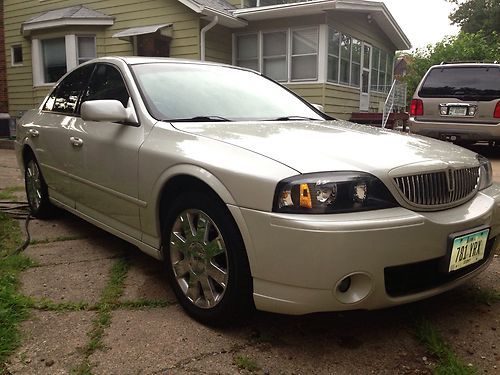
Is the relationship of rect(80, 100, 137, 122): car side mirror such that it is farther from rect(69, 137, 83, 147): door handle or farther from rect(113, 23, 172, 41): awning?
rect(113, 23, 172, 41): awning

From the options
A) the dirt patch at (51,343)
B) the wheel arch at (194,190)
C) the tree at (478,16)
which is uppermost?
the tree at (478,16)

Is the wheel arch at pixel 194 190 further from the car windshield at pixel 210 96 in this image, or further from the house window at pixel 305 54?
the house window at pixel 305 54

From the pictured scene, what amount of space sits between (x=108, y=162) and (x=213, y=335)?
137 centimetres

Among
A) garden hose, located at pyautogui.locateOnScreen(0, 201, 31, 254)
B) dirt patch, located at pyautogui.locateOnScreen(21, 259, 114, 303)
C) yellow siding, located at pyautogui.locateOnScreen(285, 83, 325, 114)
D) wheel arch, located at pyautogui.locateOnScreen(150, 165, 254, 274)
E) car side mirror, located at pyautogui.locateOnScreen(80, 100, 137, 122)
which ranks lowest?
dirt patch, located at pyautogui.locateOnScreen(21, 259, 114, 303)

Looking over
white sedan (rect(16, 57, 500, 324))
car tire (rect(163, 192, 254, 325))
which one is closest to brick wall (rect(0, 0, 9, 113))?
white sedan (rect(16, 57, 500, 324))

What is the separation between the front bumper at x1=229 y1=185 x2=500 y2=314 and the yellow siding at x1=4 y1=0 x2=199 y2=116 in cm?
1039

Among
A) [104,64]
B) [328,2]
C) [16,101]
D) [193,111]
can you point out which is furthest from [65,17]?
[193,111]

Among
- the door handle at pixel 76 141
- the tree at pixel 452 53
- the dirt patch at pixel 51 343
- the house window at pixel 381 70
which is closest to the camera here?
the dirt patch at pixel 51 343

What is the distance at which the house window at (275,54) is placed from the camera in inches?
498

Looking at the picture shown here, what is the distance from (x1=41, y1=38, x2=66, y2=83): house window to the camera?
543 inches

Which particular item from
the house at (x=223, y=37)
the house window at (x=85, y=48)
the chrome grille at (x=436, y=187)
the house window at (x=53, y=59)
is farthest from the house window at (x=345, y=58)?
the chrome grille at (x=436, y=187)

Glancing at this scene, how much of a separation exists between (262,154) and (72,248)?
2.21 meters

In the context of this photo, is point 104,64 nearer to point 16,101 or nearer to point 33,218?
point 33,218

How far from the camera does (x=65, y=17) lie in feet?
42.5
